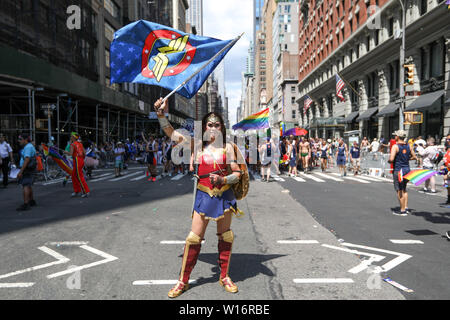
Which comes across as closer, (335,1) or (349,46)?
(349,46)

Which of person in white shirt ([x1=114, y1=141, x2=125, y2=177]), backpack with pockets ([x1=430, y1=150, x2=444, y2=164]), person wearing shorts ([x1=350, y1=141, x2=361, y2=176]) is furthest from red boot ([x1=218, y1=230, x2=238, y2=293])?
person wearing shorts ([x1=350, y1=141, x2=361, y2=176])

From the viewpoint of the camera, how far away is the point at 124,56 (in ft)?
18.4

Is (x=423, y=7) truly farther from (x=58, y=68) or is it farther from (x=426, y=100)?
(x=58, y=68)

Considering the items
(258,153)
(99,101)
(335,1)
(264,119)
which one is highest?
(335,1)

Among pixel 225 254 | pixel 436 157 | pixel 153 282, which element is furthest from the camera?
pixel 436 157

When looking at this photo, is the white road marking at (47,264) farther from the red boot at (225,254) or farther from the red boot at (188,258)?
the red boot at (225,254)

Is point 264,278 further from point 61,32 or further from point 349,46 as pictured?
point 349,46

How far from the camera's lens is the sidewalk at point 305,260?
3.79 metres

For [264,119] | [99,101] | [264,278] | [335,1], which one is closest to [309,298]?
[264,278]

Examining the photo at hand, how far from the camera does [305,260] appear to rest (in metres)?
4.92

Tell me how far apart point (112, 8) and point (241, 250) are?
38.5 metres

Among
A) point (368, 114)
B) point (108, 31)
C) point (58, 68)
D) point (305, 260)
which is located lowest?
point (305, 260)

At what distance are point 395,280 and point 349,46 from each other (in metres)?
40.1

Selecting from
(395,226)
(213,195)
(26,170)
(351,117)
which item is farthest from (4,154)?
(351,117)
